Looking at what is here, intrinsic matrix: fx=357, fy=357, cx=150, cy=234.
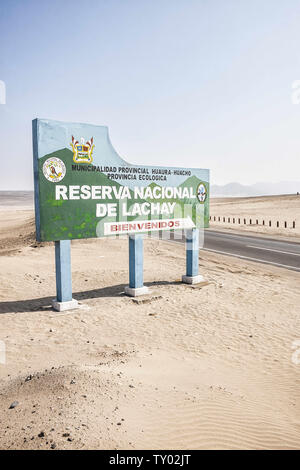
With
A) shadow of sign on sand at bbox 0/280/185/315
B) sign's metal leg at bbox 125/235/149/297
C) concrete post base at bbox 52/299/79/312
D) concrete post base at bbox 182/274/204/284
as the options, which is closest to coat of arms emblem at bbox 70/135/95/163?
sign's metal leg at bbox 125/235/149/297

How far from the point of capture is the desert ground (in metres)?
5.22

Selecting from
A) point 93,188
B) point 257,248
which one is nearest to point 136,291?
point 93,188

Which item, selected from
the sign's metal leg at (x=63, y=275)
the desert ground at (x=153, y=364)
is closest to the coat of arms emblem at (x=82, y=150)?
the sign's metal leg at (x=63, y=275)

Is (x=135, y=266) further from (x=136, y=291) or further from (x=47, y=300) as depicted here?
(x=47, y=300)

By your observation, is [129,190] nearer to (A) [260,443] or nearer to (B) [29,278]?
(B) [29,278]

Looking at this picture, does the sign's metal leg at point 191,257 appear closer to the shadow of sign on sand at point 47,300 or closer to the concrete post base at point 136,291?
the shadow of sign on sand at point 47,300

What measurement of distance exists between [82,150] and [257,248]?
643 inches

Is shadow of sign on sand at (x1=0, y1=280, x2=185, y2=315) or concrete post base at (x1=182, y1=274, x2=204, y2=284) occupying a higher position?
concrete post base at (x1=182, y1=274, x2=204, y2=284)

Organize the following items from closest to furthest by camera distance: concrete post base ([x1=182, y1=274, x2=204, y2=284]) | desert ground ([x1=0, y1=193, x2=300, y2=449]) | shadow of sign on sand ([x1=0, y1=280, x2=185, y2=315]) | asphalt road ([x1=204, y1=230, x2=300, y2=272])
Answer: desert ground ([x1=0, y1=193, x2=300, y2=449]) → shadow of sign on sand ([x1=0, y1=280, x2=185, y2=315]) → concrete post base ([x1=182, y1=274, x2=204, y2=284]) → asphalt road ([x1=204, y1=230, x2=300, y2=272])

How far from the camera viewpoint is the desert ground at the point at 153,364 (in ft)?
17.1

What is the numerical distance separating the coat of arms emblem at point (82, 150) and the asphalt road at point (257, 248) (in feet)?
39.3

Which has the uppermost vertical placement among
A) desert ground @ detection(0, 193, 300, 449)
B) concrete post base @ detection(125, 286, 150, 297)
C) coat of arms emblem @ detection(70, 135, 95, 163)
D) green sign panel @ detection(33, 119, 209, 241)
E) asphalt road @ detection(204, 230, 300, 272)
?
coat of arms emblem @ detection(70, 135, 95, 163)

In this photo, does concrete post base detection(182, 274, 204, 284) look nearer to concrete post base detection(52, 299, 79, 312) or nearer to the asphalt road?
concrete post base detection(52, 299, 79, 312)

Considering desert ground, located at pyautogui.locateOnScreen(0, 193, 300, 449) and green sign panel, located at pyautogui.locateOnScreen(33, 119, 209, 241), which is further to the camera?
green sign panel, located at pyautogui.locateOnScreen(33, 119, 209, 241)
